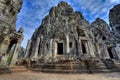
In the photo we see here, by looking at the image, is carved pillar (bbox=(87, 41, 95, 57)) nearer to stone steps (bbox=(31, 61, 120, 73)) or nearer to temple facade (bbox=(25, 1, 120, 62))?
temple facade (bbox=(25, 1, 120, 62))

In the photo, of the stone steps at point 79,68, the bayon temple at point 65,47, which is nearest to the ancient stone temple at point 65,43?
the bayon temple at point 65,47

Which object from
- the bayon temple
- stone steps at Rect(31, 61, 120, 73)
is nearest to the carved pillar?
the bayon temple

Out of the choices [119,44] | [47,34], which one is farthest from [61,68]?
[119,44]

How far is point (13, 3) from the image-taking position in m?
7.09

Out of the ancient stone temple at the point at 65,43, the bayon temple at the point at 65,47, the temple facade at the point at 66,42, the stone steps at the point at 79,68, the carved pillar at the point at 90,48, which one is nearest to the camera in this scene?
the stone steps at the point at 79,68

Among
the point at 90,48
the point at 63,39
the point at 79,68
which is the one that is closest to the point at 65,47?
the point at 63,39

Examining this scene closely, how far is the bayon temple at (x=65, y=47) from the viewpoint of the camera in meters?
11.9

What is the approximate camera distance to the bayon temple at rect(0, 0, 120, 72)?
470 inches

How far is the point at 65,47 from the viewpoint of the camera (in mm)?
20156

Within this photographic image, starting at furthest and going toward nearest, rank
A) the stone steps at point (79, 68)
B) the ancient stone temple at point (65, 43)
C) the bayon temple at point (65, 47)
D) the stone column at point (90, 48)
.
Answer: the stone column at point (90, 48)
the ancient stone temple at point (65, 43)
the bayon temple at point (65, 47)
the stone steps at point (79, 68)

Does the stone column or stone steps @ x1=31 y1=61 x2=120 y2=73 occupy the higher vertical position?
the stone column

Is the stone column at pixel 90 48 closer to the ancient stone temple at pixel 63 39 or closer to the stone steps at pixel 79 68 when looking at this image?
the ancient stone temple at pixel 63 39

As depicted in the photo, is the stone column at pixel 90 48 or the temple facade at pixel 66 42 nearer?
the temple facade at pixel 66 42

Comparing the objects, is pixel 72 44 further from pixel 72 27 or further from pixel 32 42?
pixel 32 42
